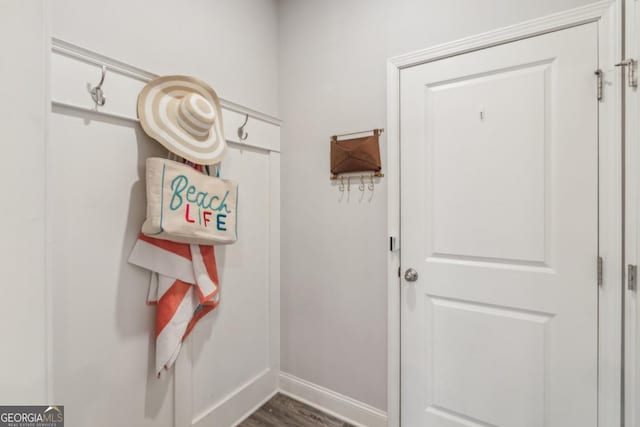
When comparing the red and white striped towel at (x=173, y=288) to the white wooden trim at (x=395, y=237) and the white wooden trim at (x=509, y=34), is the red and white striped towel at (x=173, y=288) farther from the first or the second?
the white wooden trim at (x=509, y=34)

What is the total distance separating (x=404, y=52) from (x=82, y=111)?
1461mm

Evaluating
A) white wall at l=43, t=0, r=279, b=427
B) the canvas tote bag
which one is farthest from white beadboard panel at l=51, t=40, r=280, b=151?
the canvas tote bag

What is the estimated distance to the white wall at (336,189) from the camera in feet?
5.21

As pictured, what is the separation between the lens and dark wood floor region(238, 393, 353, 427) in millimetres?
1702

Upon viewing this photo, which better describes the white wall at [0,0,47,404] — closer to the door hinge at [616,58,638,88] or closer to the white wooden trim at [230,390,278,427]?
the white wooden trim at [230,390,278,427]

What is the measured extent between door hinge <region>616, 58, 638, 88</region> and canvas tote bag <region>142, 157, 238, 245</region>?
165 cm

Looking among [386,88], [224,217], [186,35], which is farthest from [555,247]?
[186,35]

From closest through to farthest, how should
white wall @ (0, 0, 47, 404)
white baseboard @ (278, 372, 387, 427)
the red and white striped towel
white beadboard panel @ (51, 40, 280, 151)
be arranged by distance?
white wall @ (0, 0, 47, 404) < white beadboard panel @ (51, 40, 280, 151) < the red and white striped towel < white baseboard @ (278, 372, 387, 427)

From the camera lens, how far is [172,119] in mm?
1292

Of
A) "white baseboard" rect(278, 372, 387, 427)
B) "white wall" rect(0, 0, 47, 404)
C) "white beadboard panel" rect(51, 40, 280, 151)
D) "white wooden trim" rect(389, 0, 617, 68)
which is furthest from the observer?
"white baseboard" rect(278, 372, 387, 427)

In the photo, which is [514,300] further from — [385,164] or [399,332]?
[385,164]

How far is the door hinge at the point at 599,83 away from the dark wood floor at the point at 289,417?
6.43ft

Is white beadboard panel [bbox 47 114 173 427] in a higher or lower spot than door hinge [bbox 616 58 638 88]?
lower

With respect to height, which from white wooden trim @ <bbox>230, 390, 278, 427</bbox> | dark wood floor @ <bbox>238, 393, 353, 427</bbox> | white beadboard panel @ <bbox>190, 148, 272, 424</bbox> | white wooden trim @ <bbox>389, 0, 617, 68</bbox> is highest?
white wooden trim @ <bbox>389, 0, 617, 68</bbox>
